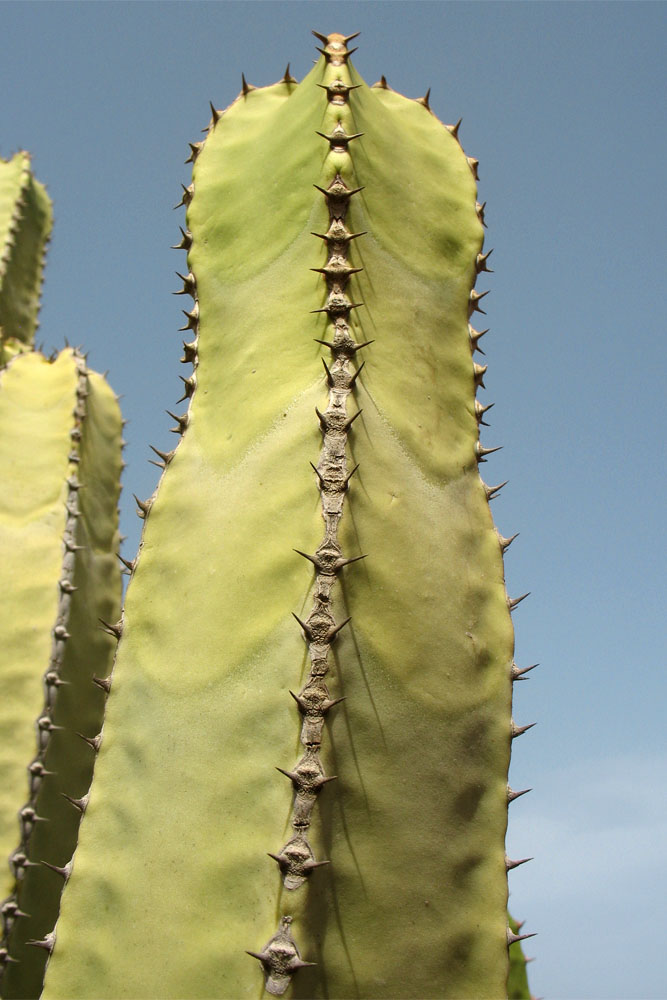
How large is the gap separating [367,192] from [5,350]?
2339 mm

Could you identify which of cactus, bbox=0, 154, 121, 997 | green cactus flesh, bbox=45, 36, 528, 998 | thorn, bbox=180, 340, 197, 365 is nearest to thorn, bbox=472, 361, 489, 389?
green cactus flesh, bbox=45, 36, 528, 998

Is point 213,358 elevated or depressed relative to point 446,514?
elevated

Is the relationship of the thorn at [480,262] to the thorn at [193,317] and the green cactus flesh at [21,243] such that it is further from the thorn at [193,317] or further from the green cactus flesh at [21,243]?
the green cactus flesh at [21,243]

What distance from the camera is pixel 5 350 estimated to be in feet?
13.4

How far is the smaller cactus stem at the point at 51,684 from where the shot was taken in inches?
102

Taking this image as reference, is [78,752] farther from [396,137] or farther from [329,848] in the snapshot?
[396,137]

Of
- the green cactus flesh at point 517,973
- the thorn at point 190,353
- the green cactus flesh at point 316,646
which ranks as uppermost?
the thorn at point 190,353

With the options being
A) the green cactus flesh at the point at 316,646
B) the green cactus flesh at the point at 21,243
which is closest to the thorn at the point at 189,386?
the green cactus flesh at the point at 316,646

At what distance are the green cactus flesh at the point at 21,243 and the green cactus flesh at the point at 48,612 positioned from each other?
1391mm

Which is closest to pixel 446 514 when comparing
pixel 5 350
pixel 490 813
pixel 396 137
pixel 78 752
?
pixel 490 813

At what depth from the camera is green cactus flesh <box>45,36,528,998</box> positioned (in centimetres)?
166

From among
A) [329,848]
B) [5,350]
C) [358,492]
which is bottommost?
[329,848]

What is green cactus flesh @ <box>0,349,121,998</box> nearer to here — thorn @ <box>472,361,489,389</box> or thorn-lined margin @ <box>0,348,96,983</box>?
thorn-lined margin @ <box>0,348,96,983</box>

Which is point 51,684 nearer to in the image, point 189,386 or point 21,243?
point 189,386
